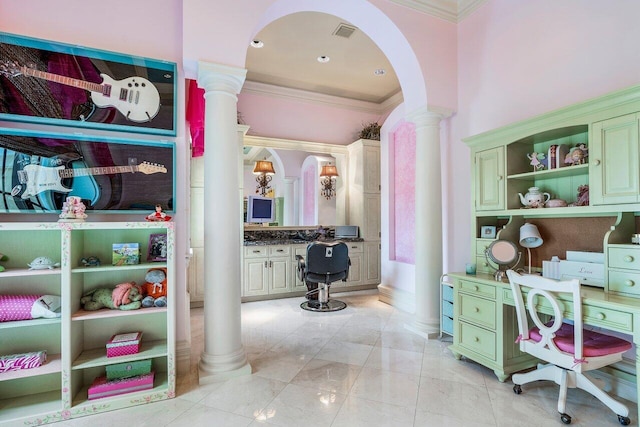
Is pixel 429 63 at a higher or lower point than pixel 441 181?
higher

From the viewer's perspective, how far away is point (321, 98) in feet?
18.0

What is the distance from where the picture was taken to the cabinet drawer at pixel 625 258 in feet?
6.21

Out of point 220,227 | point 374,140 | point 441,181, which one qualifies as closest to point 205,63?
point 220,227

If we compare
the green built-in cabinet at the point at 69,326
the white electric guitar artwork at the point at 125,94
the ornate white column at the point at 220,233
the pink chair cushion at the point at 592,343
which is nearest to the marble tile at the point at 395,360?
the pink chair cushion at the point at 592,343

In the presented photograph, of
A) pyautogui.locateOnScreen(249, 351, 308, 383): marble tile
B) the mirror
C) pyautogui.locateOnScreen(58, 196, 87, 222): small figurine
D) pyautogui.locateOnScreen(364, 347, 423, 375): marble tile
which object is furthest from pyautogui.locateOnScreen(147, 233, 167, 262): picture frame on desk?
the mirror

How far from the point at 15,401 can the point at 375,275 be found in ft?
14.7

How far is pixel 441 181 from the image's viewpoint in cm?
349

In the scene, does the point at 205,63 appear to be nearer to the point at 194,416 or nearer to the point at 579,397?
the point at 194,416

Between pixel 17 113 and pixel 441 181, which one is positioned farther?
pixel 441 181

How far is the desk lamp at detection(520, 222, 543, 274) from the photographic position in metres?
2.52

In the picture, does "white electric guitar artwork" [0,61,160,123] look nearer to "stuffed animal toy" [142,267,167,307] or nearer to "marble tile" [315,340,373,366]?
"stuffed animal toy" [142,267,167,307]

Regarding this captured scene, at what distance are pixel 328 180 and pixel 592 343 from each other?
4.23 m

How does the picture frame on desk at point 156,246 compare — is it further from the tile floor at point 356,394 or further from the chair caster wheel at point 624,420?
the chair caster wheel at point 624,420

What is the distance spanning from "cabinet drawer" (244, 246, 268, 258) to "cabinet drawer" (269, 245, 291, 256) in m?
0.09
